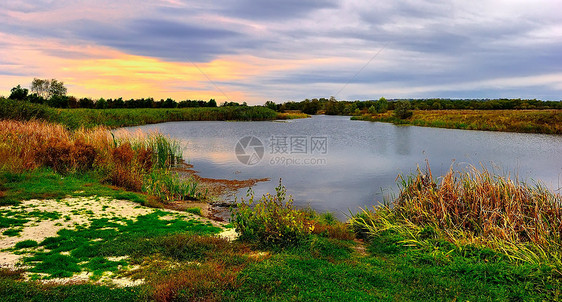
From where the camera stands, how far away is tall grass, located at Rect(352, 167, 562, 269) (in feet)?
20.4

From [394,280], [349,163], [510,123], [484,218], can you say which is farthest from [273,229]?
[510,123]

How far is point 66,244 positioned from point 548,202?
972 cm

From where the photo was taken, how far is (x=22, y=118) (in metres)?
21.2

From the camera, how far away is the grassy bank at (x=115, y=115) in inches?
845

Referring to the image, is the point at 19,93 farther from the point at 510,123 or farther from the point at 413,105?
the point at 413,105

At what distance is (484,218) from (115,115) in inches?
2114

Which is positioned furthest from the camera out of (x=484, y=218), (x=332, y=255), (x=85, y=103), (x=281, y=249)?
(x=85, y=103)

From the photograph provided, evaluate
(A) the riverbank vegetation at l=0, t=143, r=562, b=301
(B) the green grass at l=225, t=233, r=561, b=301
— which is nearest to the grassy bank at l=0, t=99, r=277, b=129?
(A) the riverbank vegetation at l=0, t=143, r=562, b=301

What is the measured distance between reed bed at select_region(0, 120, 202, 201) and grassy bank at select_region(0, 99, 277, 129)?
5.24m

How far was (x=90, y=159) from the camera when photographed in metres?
14.2

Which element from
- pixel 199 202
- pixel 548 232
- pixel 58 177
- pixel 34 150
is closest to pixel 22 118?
pixel 34 150

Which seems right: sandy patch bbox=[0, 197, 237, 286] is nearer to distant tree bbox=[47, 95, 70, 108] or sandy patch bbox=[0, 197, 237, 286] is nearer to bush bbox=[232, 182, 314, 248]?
bush bbox=[232, 182, 314, 248]

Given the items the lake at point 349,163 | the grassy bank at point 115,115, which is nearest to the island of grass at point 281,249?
the lake at point 349,163

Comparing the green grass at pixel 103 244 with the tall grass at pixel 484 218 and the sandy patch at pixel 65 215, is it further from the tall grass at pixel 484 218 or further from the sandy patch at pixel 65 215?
the tall grass at pixel 484 218
